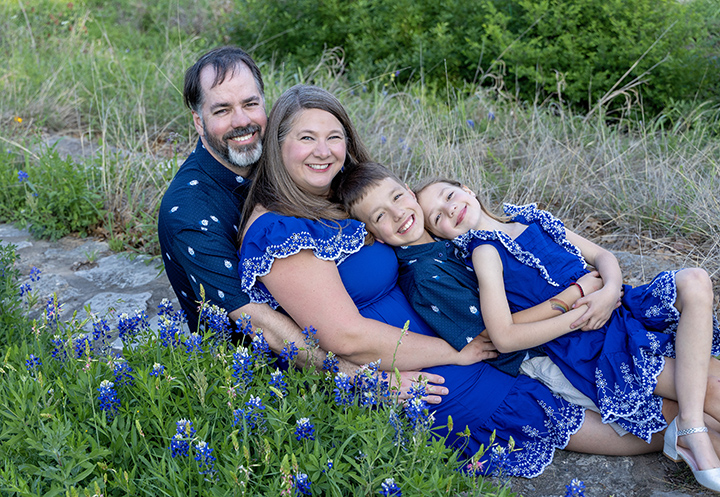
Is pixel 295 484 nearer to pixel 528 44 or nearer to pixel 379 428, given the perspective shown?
pixel 379 428

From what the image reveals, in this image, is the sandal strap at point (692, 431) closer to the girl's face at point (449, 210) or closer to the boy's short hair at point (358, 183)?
the girl's face at point (449, 210)

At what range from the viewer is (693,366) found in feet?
7.93

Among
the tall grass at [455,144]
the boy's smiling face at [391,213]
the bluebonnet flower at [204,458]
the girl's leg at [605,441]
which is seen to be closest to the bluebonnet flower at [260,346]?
the bluebonnet flower at [204,458]

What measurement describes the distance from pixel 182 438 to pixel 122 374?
1.52ft

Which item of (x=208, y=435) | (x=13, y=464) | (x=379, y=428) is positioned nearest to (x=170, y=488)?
(x=208, y=435)

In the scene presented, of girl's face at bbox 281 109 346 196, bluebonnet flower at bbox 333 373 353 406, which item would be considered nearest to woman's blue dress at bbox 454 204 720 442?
girl's face at bbox 281 109 346 196

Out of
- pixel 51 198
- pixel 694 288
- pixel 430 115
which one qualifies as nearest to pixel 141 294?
pixel 51 198

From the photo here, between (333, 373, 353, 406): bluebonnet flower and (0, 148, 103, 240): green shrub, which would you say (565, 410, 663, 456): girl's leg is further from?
(0, 148, 103, 240): green shrub

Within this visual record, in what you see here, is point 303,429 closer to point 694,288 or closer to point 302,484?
point 302,484

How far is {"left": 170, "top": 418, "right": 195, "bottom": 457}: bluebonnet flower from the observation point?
1.80 metres

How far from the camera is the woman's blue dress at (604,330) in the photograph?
8.29 feet

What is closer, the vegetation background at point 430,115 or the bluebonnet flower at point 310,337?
the bluebonnet flower at point 310,337

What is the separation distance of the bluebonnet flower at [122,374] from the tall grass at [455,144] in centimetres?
261

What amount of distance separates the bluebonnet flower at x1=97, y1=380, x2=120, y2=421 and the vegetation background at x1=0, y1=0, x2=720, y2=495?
0.04 metres
